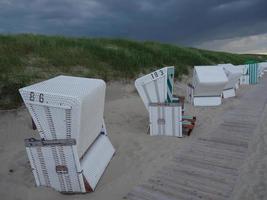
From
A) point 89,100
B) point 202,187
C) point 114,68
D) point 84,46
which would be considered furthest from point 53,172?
point 84,46

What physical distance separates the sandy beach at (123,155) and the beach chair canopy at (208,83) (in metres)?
1.20

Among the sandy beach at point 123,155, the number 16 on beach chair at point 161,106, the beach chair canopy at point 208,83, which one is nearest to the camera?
the sandy beach at point 123,155

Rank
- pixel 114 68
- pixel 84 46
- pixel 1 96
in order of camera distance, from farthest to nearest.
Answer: pixel 84 46
pixel 114 68
pixel 1 96

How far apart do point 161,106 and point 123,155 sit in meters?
1.88

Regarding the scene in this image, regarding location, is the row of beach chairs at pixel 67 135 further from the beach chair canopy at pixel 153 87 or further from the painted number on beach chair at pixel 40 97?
the beach chair canopy at pixel 153 87

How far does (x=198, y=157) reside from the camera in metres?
6.59

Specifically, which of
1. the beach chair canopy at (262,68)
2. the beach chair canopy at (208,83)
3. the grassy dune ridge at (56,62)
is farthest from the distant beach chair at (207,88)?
the beach chair canopy at (262,68)

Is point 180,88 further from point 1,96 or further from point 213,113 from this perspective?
point 1,96

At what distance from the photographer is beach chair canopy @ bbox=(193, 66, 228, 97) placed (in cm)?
1218

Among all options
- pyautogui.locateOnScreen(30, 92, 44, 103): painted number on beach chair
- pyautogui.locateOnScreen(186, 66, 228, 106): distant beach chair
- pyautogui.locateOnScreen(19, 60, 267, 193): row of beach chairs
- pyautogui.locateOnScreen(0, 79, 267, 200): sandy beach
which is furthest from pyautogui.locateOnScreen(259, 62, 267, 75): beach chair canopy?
pyautogui.locateOnScreen(30, 92, 44, 103): painted number on beach chair

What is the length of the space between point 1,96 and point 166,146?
534 centimetres

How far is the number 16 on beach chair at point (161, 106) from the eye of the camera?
803 cm

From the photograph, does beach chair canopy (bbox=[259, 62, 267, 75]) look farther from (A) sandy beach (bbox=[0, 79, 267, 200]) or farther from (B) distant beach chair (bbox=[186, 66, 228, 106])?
(A) sandy beach (bbox=[0, 79, 267, 200])

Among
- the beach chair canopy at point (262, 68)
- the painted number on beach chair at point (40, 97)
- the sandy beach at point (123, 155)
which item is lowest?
the sandy beach at point (123, 155)
